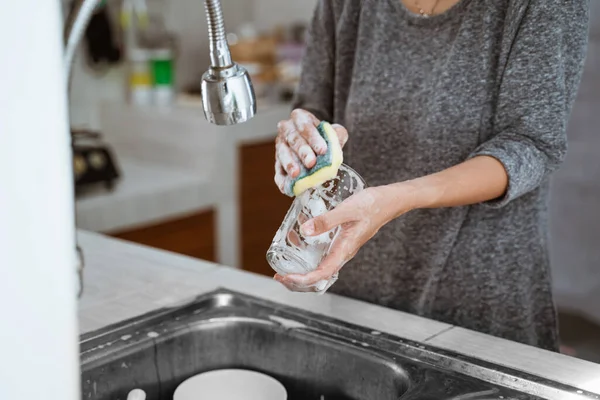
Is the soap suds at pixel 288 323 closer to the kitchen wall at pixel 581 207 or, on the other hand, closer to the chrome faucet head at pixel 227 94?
the chrome faucet head at pixel 227 94

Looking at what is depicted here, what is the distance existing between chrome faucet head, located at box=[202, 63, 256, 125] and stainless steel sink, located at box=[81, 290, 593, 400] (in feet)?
1.22

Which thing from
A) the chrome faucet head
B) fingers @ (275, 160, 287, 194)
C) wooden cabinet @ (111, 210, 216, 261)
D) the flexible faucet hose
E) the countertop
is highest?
the flexible faucet hose

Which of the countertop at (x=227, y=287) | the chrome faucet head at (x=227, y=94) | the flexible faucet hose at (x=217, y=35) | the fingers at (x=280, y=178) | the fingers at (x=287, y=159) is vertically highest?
the flexible faucet hose at (x=217, y=35)

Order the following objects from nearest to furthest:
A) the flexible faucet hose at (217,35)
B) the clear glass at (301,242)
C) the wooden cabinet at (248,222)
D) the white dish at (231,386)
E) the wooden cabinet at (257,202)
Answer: the flexible faucet hose at (217,35), the clear glass at (301,242), the white dish at (231,386), the wooden cabinet at (248,222), the wooden cabinet at (257,202)

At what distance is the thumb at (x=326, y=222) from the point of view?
32.1 inches

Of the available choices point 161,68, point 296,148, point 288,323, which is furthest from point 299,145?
point 161,68

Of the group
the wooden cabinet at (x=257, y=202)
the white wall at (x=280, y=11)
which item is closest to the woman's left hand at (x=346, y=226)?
Result: the wooden cabinet at (x=257, y=202)

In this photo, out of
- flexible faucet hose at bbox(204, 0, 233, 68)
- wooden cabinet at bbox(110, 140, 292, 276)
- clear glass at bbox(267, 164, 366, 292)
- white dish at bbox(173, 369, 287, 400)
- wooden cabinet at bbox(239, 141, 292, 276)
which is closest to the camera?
flexible faucet hose at bbox(204, 0, 233, 68)

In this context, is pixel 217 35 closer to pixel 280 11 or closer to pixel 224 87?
pixel 224 87

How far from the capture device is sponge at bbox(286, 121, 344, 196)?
85cm

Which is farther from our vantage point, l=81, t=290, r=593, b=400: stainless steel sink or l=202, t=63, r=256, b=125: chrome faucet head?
l=81, t=290, r=593, b=400: stainless steel sink

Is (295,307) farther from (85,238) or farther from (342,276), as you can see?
(85,238)

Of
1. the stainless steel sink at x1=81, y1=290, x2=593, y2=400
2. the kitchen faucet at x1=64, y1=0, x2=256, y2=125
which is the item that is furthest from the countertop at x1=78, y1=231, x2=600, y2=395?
the kitchen faucet at x1=64, y1=0, x2=256, y2=125

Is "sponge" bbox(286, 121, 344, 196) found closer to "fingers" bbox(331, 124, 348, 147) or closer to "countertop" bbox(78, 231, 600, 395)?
"fingers" bbox(331, 124, 348, 147)
